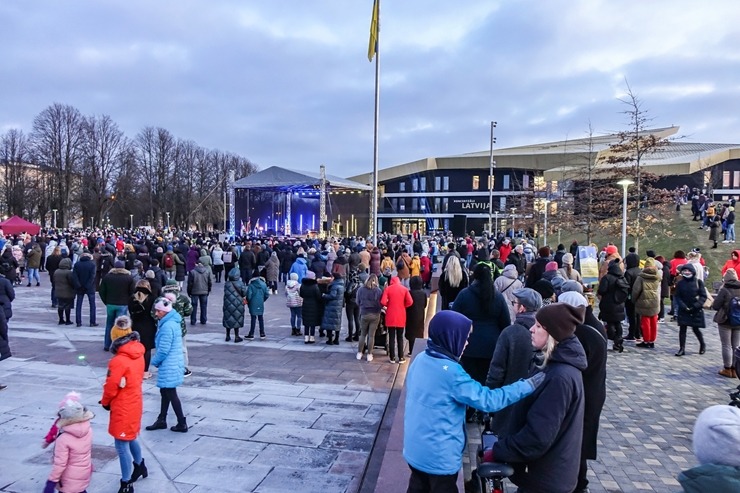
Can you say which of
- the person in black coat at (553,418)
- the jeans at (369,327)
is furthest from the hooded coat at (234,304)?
the person in black coat at (553,418)

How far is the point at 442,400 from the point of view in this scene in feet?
9.14

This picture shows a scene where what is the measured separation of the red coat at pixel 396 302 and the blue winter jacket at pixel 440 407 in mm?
5417

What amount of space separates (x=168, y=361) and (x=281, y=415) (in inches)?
62.9

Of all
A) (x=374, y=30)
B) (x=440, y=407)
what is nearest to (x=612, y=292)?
(x=440, y=407)

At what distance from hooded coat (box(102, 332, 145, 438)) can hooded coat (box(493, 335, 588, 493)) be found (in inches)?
125

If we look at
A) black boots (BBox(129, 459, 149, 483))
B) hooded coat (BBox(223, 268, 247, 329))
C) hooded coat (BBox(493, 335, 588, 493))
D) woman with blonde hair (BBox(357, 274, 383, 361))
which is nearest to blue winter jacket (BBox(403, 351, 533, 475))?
hooded coat (BBox(493, 335, 588, 493))

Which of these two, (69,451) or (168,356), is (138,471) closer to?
(69,451)

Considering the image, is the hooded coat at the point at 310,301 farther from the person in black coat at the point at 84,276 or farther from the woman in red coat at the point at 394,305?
the person in black coat at the point at 84,276

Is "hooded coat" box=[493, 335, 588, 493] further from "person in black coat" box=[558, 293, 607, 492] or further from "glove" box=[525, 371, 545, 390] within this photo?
"person in black coat" box=[558, 293, 607, 492]

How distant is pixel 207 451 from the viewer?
5.20 m

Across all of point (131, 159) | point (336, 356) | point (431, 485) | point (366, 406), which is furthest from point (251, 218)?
point (431, 485)

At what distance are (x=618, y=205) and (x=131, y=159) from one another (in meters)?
54.7

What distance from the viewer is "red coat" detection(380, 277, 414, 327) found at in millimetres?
8336

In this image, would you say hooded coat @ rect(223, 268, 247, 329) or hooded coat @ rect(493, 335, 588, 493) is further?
hooded coat @ rect(223, 268, 247, 329)
